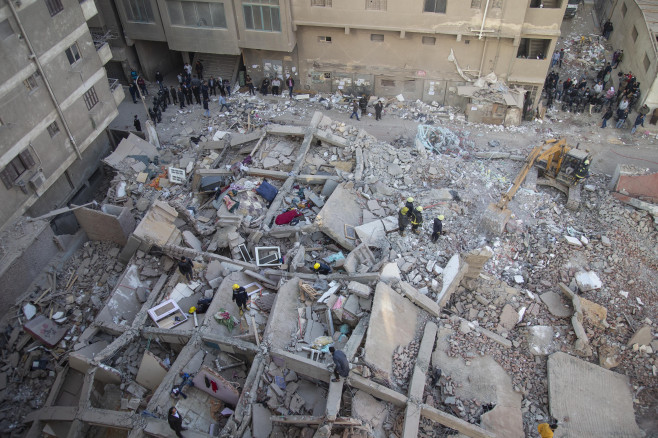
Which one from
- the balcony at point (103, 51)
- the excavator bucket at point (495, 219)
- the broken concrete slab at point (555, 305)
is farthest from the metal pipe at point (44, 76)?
the broken concrete slab at point (555, 305)

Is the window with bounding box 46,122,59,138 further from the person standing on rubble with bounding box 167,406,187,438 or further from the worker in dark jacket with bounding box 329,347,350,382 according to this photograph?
the worker in dark jacket with bounding box 329,347,350,382

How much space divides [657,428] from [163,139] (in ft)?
69.6

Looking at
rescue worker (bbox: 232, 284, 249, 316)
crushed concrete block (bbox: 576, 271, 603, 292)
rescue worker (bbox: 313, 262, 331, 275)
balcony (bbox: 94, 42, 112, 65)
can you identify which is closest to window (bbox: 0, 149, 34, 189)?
balcony (bbox: 94, 42, 112, 65)

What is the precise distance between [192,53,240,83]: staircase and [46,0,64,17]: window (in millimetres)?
9774

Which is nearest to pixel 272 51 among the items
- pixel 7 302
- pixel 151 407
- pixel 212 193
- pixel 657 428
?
pixel 212 193

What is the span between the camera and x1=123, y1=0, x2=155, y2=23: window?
23.0 metres

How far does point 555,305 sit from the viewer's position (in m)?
13.4

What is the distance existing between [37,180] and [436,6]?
17862 mm

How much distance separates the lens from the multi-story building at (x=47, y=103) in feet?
47.2

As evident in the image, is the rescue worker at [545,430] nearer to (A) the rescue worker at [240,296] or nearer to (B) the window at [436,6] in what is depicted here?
(A) the rescue worker at [240,296]

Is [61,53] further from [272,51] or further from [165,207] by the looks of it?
[272,51]

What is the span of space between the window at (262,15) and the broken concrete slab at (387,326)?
15.4 metres

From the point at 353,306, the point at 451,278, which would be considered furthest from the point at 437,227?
the point at 353,306

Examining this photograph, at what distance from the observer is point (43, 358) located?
1342 centimetres
